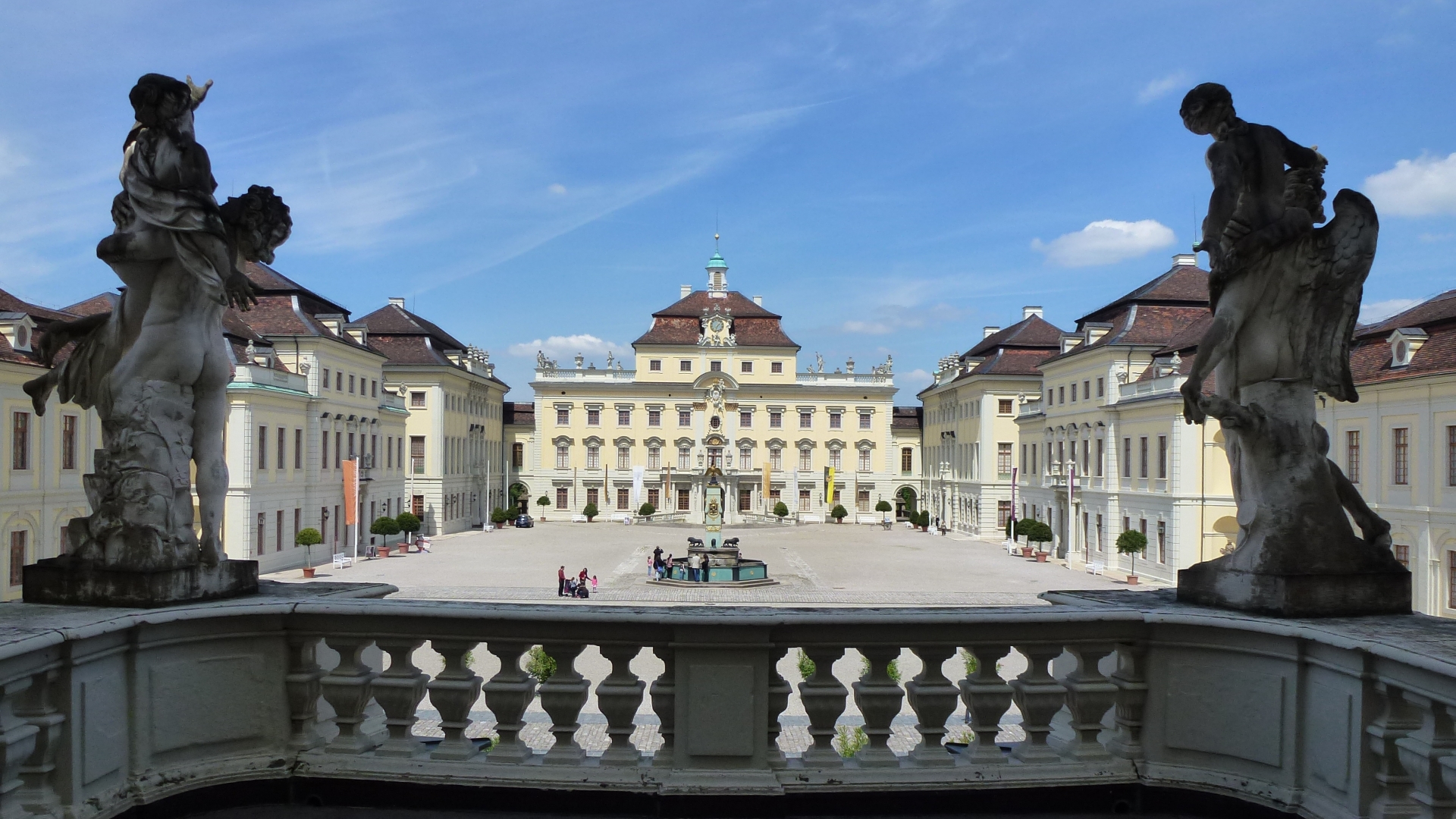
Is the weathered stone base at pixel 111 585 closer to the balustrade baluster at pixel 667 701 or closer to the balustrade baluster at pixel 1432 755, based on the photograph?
the balustrade baluster at pixel 667 701

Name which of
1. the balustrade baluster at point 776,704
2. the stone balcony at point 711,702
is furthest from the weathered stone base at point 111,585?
the balustrade baluster at point 776,704

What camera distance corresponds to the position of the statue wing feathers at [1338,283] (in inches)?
161

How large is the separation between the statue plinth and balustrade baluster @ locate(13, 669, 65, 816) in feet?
13.2

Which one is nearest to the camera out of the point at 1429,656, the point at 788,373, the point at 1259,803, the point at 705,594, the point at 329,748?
the point at 1429,656

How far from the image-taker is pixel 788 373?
74.3 meters

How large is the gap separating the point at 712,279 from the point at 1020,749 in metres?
75.2

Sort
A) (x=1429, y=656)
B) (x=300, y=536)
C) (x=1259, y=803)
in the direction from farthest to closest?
(x=300, y=536)
(x=1259, y=803)
(x=1429, y=656)

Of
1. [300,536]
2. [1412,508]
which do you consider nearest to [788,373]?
[300,536]

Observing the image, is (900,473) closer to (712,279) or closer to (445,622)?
(712,279)

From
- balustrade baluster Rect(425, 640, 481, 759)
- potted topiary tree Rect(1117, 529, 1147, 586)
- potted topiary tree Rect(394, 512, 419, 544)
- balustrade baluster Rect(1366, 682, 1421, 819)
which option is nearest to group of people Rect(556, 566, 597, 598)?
potted topiary tree Rect(394, 512, 419, 544)

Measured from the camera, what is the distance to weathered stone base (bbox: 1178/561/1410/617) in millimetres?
3932

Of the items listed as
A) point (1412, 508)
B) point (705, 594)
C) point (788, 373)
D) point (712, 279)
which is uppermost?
point (712, 279)

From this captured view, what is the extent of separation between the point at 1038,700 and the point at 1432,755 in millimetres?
1190

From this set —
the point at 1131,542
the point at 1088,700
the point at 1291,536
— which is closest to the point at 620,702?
the point at 1088,700
